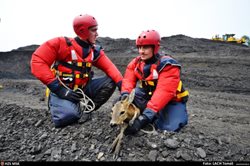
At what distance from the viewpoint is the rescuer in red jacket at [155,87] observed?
375cm

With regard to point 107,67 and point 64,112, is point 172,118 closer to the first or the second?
point 107,67

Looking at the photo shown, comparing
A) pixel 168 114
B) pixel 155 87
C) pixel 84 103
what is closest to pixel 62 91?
pixel 84 103

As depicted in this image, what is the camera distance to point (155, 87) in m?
4.18

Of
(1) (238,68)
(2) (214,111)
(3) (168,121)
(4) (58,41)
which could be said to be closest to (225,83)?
(1) (238,68)

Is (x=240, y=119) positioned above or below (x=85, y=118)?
below

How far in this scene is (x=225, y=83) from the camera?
11227 millimetres

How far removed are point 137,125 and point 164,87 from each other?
0.70 metres

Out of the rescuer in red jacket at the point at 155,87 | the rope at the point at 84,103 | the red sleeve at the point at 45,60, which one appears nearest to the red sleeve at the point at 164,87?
the rescuer in red jacket at the point at 155,87

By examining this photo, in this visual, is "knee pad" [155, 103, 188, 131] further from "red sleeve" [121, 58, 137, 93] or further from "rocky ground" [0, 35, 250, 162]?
"red sleeve" [121, 58, 137, 93]

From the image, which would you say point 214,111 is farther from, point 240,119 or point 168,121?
point 168,121

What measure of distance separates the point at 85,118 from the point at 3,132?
1560 mm

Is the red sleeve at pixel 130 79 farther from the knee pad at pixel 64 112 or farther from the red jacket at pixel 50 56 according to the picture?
the knee pad at pixel 64 112

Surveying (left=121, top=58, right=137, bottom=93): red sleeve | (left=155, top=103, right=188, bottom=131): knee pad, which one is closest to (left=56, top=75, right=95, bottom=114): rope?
(left=121, top=58, right=137, bottom=93): red sleeve

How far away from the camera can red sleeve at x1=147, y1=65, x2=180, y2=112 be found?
3.75 m
